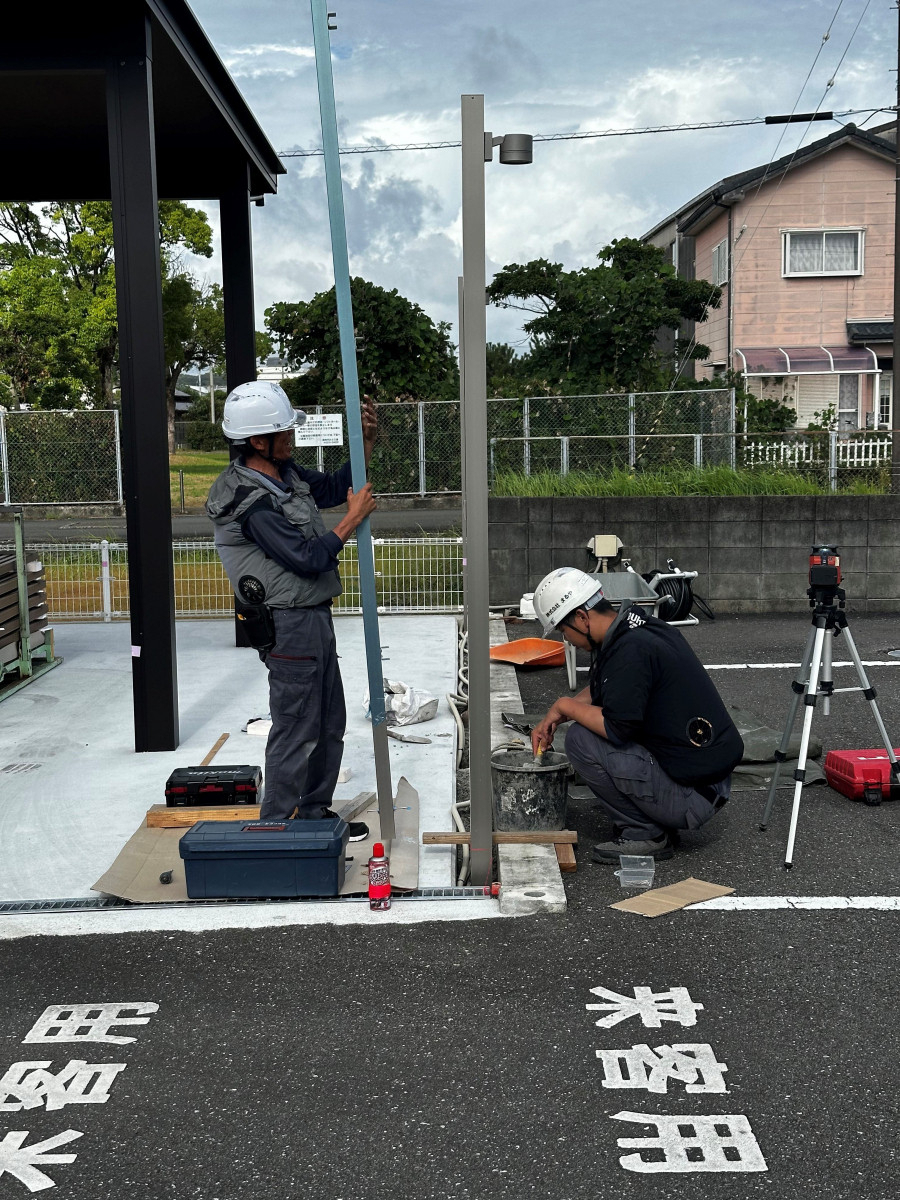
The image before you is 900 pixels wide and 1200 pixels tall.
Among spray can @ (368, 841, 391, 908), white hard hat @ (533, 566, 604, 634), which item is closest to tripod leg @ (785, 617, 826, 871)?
white hard hat @ (533, 566, 604, 634)

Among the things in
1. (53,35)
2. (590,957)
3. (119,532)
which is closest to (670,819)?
(590,957)

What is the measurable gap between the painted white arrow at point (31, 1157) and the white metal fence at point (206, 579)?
7.44 metres

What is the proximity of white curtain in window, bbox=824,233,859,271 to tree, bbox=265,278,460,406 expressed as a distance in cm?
1005

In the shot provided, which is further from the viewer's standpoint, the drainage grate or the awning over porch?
the awning over porch

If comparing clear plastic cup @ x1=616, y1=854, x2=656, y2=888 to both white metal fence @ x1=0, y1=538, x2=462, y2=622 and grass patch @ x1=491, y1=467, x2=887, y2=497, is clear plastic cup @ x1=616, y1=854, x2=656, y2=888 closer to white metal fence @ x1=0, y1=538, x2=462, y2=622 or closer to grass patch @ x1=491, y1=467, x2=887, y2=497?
white metal fence @ x1=0, y1=538, x2=462, y2=622

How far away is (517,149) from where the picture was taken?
4105 millimetres

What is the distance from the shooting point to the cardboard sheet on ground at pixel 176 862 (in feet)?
14.5

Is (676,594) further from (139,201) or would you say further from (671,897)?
(671,897)

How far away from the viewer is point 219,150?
904 cm

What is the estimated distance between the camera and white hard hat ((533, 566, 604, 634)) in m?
4.70

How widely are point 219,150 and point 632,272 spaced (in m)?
17.8

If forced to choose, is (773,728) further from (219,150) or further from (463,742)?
(219,150)

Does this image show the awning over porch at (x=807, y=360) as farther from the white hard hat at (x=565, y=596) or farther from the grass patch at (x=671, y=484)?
the white hard hat at (x=565, y=596)

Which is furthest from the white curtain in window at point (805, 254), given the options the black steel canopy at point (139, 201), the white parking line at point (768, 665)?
the black steel canopy at point (139, 201)
